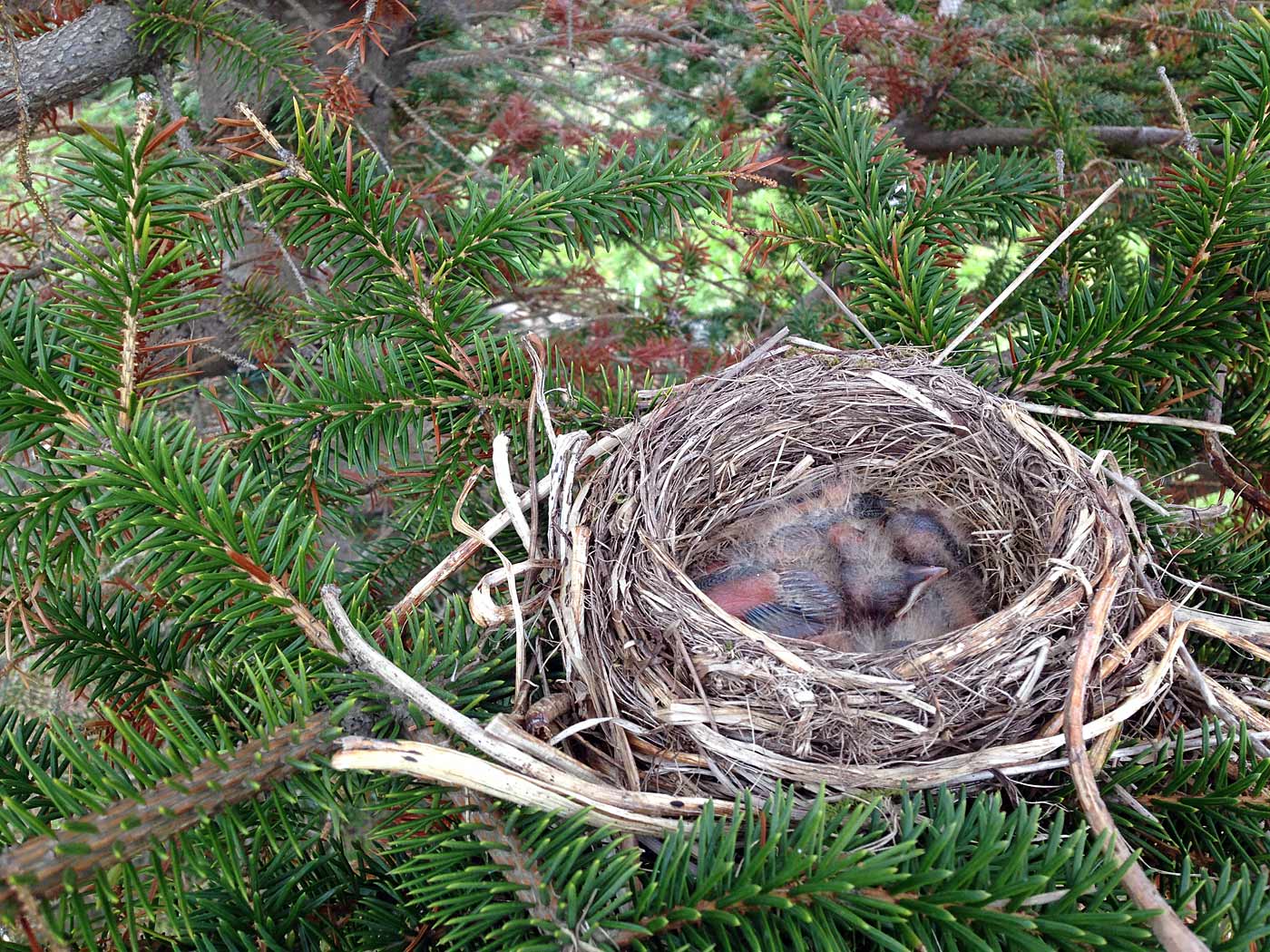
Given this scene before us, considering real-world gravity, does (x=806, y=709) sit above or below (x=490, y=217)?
below

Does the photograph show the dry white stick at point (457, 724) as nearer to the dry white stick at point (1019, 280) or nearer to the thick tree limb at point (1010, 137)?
the dry white stick at point (1019, 280)

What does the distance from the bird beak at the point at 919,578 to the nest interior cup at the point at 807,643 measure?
0.09 metres

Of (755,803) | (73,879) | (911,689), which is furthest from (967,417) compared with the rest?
(73,879)

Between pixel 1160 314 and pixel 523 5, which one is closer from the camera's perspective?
pixel 1160 314

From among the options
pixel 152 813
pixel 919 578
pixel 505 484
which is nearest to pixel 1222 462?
pixel 919 578

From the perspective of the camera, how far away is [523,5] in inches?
61.8

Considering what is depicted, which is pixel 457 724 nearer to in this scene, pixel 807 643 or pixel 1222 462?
pixel 807 643

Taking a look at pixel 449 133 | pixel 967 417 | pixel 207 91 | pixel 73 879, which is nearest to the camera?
pixel 73 879

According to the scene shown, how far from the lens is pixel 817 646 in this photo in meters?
0.97

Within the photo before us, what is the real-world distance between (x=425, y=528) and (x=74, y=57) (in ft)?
2.40

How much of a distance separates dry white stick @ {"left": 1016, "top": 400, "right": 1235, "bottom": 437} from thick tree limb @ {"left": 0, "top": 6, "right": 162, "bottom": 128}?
3.89 ft

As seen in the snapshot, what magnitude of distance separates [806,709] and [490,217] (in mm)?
571

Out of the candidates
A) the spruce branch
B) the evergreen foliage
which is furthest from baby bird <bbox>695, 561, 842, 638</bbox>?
the spruce branch

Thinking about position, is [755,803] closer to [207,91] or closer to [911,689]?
[911,689]
